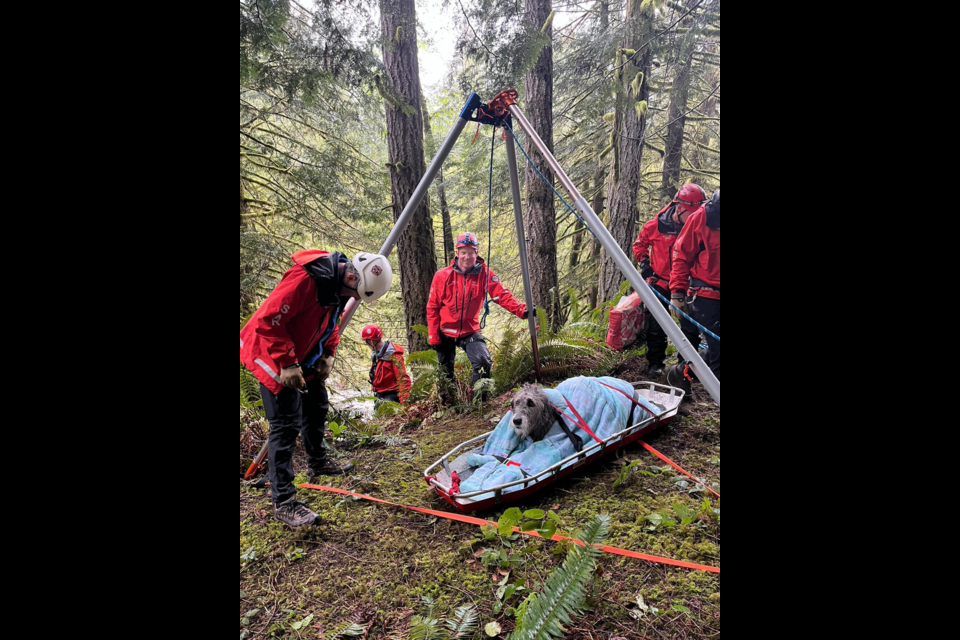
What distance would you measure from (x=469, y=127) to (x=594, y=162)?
12.5 feet

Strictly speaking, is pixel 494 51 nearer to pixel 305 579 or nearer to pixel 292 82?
pixel 292 82

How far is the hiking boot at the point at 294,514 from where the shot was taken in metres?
2.95

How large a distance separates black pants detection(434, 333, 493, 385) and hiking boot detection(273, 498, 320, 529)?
8.33ft

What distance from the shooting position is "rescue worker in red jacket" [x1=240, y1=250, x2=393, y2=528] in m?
2.85

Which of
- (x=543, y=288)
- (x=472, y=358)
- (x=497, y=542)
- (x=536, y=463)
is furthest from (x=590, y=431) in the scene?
(x=543, y=288)

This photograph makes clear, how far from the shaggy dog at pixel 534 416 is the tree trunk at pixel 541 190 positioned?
3.83m

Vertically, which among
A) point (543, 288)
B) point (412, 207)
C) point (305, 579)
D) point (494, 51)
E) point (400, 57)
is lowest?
point (305, 579)

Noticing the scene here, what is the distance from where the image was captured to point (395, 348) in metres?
6.73

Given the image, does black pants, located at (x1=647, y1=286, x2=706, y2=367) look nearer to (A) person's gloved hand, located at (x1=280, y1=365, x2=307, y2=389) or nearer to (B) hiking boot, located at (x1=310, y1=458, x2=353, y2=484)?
(B) hiking boot, located at (x1=310, y1=458, x2=353, y2=484)

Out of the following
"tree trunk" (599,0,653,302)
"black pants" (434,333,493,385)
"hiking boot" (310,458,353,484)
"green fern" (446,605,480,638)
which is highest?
"tree trunk" (599,0,653,302)

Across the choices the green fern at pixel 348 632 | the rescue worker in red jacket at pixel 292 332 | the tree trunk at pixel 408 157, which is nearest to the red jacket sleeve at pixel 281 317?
the rescue worker in red jacket at pixel 292 332

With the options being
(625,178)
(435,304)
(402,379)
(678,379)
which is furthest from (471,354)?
(625,178)

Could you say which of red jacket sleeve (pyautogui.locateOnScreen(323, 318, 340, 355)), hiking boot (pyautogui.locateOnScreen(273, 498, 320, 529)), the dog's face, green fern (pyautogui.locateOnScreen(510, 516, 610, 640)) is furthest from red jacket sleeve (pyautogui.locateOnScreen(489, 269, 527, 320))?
green fern (pyautogui.locateOnScreen(510, 516, 610, 640))

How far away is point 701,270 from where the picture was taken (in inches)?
170
